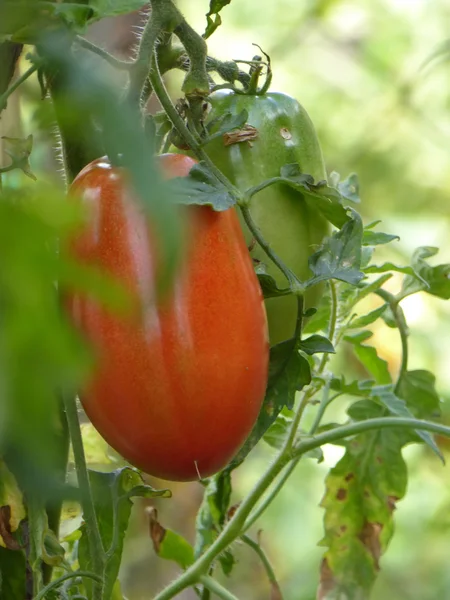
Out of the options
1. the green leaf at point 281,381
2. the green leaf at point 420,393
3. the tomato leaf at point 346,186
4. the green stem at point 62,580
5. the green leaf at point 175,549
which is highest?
Result: the tomato leaf at point 346,186

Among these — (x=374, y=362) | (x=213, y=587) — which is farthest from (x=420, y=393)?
(x=213, y=587)

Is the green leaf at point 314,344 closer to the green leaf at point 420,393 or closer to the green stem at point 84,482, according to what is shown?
the green stem at point 84,482

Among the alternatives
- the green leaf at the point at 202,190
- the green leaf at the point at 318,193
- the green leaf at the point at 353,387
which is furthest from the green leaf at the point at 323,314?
the green leaf at the point at 202,190

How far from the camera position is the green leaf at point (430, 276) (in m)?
0.75

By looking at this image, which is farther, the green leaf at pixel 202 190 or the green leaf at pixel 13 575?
the green leaf at pixel 13 575

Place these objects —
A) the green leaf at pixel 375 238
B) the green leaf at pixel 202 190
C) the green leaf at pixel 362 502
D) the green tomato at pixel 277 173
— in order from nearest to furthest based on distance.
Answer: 1. the green leaf at pixel 202 190
2. the green tomato at pixel 277 173
3. the green leaf at pixel 375 238
4. the green leaf at pixel 362 502

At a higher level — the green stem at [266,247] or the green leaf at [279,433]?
the green stem at [266,247]

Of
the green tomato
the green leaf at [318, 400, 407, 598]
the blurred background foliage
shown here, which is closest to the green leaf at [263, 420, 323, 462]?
the green leaf at [318, 400, 407, 598]

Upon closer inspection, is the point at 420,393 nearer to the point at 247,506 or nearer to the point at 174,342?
the point at 247,506

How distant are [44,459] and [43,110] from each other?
0.08 m

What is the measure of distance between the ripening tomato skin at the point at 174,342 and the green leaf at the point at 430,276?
277mm

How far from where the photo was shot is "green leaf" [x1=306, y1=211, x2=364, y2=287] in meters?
0.54

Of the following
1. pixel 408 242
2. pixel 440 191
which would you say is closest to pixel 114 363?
pixel 408 242

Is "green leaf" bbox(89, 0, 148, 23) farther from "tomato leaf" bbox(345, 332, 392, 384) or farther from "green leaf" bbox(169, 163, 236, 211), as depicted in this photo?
"tomato leaf" bbox(345, 332, 392, 384)
